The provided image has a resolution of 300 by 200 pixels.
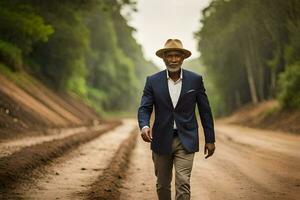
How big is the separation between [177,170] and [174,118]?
0.62 m

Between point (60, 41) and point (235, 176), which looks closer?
point (235, 176)

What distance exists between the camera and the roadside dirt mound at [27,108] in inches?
868

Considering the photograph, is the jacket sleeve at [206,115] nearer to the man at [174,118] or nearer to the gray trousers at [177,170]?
the man at [174,118]

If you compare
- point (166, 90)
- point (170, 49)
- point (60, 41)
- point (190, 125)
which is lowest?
point (190, 125)

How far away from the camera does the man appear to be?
255 inches

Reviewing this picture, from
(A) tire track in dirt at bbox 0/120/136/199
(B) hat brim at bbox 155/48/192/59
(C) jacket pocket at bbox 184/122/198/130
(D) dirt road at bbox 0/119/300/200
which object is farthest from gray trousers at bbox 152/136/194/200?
(A) tire track in dirt at bbox 0/120/136/199

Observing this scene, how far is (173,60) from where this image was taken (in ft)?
21.9

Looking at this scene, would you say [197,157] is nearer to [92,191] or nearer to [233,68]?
[92,191]

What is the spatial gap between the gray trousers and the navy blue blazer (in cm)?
9

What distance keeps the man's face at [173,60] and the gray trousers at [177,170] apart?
854 millimetres

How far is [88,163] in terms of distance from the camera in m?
13.5

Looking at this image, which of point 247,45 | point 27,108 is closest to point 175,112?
point 27,108

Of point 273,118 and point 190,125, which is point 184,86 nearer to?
point 190,125

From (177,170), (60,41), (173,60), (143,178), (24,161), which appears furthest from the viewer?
(60,41)
